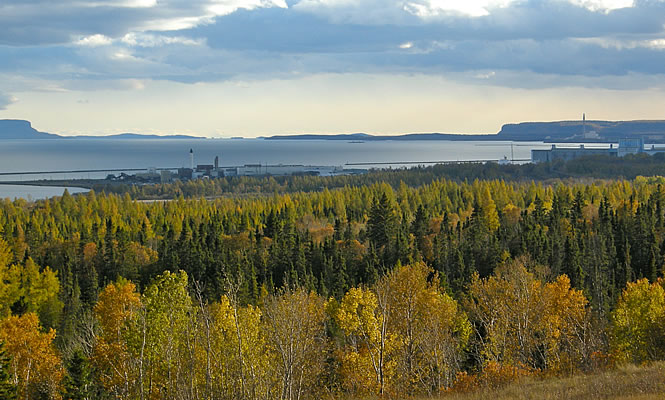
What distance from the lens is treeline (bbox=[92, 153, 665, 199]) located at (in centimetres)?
16412

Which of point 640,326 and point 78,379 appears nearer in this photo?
point 78,379

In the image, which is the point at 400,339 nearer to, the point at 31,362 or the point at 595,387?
the point at 595,387

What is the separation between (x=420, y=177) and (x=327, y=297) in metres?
115

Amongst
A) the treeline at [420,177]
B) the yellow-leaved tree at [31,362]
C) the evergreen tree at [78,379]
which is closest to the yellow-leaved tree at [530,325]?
the evergreen tree at [78,379]

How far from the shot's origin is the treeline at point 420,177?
164125 millimetres

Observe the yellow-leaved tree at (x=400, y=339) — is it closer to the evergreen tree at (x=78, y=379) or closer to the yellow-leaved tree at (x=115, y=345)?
the yellow-leaved tree at (x=115, y=345)

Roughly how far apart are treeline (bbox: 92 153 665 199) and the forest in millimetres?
43509

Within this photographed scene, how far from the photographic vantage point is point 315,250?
6875 centimetres

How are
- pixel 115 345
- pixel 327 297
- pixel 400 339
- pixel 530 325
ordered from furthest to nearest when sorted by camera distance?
pixel 327 297
pixel 530 325
pixel 400 339
pixel 115 345

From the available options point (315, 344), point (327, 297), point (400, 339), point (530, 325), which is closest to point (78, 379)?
point (315, 344)

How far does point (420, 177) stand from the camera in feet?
552

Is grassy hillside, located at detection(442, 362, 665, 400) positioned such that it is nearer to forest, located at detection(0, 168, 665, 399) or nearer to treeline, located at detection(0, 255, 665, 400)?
treeline, located at detection(0, 255, 665, 400)

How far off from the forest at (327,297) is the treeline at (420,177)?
143 ft

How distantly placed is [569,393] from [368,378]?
12.1 meters
